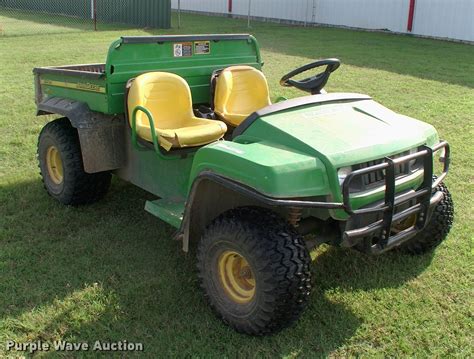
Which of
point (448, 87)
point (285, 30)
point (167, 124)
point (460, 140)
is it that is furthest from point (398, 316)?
point (285, 30)

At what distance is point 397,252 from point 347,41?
12078 mm

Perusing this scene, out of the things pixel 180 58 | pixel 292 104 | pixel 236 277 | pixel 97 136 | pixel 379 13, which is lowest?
pixel 236 277

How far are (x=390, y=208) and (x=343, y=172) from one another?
0.89 ft

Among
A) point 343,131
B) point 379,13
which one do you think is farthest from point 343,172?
point 379,13

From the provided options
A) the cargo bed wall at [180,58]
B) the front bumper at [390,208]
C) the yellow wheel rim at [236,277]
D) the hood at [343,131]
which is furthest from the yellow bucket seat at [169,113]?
the front bumper at [390,208]

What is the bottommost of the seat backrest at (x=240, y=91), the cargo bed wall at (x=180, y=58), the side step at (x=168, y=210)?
the side step at (x=168, y=210)

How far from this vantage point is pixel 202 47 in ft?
13.6

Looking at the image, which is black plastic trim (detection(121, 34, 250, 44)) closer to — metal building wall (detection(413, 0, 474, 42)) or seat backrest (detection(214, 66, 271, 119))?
seat backrest (detection(214, 66, 271, 119))

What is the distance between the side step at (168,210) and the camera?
10.5 feet

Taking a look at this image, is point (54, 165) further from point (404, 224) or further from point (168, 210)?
point (404, 224)

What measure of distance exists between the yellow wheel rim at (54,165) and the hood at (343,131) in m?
2.00

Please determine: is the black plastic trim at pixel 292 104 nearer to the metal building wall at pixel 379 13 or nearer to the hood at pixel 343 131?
the hood at pixel 343 131

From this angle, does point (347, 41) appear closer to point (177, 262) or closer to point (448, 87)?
point (448, 87)

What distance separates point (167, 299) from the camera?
3035 millimetres
